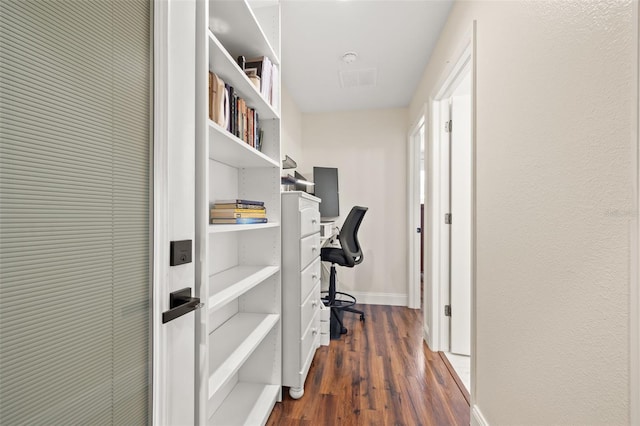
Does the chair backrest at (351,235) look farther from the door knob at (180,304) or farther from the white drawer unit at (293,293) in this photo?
the door knob at (180,304)

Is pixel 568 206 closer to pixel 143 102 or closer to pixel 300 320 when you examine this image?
pixel 143 102

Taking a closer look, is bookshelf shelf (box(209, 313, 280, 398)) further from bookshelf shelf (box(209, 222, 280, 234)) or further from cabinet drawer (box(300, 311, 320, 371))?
bookshelf shelf (box(209, 222, 280, 234))

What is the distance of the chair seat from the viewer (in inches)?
104

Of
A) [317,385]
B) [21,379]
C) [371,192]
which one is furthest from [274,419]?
[371,192]

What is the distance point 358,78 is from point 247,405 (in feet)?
9.36

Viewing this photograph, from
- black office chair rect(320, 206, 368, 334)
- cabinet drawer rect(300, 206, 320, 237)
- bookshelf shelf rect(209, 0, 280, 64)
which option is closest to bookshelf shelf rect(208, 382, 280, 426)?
cabinet drawer rect(300, 206, 320, 237)

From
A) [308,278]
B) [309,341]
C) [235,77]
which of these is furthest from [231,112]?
[309,341]

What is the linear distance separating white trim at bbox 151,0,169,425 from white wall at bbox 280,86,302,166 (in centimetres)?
219

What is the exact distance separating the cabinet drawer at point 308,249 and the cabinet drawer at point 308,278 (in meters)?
0.05

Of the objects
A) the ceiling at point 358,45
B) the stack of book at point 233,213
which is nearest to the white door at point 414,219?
the ceiling at point 358,45

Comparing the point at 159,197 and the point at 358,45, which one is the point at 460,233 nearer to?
the point at 358,45

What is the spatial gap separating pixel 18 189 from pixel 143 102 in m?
0.35

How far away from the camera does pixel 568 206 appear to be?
0.83m

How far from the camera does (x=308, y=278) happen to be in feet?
6.35
